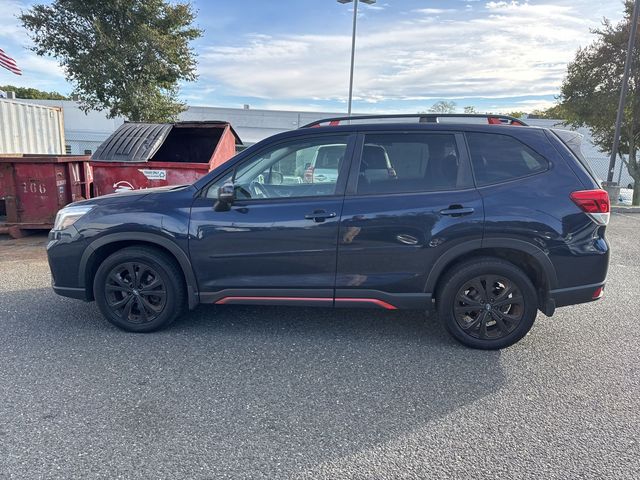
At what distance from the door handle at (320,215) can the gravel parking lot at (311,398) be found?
1076 millimetres

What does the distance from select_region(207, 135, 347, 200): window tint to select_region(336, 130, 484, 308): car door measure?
0.24 meters

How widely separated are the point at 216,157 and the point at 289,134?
4.38 m

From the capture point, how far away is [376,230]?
354 centimetres

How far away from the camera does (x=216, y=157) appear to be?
25.7 ft

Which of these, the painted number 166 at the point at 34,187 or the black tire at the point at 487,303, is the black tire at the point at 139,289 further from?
the painted number 166 at the point at 34,187

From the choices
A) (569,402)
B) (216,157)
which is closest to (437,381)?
(569,402)

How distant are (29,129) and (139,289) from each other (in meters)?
9.54

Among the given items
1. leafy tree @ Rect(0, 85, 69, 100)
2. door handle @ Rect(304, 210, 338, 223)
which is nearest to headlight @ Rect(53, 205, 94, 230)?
door handle @ Rect(304, 210, 338, 223)

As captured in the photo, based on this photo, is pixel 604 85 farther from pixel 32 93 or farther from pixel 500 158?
pixel 32 93

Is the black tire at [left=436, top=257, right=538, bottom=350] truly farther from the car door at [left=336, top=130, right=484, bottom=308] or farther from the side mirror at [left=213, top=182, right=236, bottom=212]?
the side mirror at [left=213, top=182, right=236, bottom=212]

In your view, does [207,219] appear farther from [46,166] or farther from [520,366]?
[46,166]

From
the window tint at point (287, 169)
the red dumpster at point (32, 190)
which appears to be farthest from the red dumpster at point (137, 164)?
the window tint at point (287, 169)

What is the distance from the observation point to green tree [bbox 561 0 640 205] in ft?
48.4

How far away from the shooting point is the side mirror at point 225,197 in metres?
3.57
